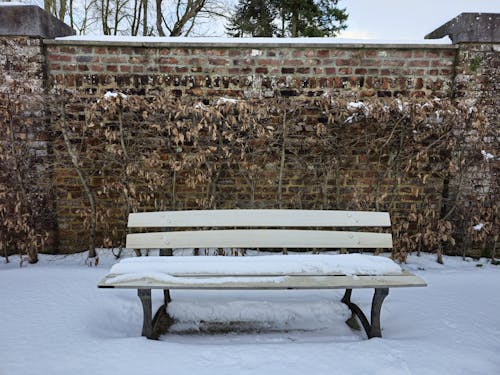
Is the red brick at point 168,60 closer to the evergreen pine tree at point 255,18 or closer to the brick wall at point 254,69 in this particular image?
the brick wall at point 254,69

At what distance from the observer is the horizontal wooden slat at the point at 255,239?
258 centimetres

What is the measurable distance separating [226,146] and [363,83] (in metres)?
1.60

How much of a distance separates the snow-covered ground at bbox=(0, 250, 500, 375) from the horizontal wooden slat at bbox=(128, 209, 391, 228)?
613 millimetres

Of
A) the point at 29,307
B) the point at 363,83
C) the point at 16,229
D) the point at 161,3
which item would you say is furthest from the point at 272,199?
the point at 161,3

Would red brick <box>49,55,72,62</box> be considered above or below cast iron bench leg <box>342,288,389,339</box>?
Answer: above

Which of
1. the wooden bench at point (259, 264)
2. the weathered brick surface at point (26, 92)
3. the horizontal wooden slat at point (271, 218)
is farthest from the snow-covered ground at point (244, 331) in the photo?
the weathered brick surface at point (26, 92)

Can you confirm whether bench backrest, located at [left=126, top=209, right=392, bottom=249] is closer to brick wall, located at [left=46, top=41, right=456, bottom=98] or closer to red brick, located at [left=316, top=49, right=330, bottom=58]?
brick wall, located at [left=46, top=41, right=456, bottom=98]

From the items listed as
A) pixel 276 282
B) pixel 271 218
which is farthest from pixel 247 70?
pixel 276 282

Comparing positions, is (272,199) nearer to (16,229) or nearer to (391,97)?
(391,97)

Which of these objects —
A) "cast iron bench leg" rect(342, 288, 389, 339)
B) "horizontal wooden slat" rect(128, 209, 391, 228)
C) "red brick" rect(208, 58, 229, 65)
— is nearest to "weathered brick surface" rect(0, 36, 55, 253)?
"red brick" rect(208, 58, 229, 65)

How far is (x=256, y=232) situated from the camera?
262 centimetres

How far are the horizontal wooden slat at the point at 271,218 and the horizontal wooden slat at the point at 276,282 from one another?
1.83ft

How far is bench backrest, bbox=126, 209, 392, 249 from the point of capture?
102 inches

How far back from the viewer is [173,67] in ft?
11.8
